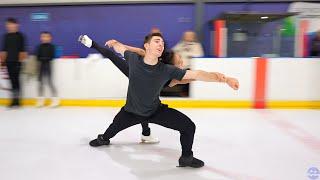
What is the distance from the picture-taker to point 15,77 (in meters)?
6.46

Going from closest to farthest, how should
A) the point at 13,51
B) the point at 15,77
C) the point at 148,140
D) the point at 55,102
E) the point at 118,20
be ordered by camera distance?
1. the point at 148,140
2. the point at 13,51
3. the point at 15,77
4. the point at 55,102
5. the point at 118,20

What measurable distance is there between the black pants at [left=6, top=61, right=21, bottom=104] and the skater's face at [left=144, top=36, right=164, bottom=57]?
4.19 meters

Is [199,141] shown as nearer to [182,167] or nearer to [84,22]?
[182,167]

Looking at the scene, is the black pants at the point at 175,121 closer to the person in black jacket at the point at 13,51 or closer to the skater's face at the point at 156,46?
the skater's face at the point at 156,46

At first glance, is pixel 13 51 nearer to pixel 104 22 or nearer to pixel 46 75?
pixel 46 75

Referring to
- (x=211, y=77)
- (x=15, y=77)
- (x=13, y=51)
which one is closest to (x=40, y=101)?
(x=15, y=77)

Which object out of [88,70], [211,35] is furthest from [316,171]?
[211,35]

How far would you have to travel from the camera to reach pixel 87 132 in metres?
4.52

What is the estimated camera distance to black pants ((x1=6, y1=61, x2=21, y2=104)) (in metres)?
6.41

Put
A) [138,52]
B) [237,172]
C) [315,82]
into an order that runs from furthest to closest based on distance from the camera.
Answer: [315,82] → [138,52] → [237,172]

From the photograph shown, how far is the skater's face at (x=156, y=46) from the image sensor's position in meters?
2.96

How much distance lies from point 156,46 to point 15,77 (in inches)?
171

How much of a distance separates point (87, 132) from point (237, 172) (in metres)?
2.15

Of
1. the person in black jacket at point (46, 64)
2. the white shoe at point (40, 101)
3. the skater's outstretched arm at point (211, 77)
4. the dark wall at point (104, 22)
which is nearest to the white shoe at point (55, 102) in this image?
the person in black jacket at point (46, 64)
